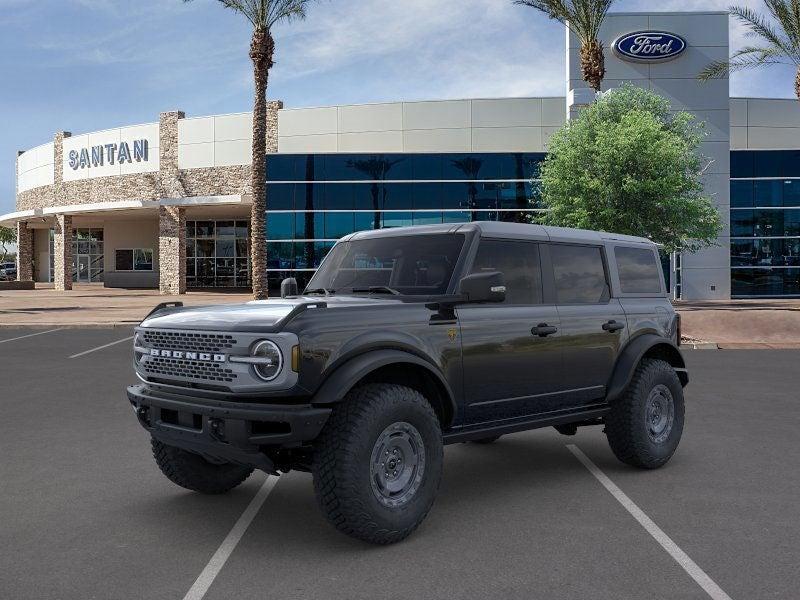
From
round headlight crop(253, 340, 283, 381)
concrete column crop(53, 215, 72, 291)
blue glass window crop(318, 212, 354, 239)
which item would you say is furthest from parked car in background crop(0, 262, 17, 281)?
round headlight crop(253, 340, 283, 381)

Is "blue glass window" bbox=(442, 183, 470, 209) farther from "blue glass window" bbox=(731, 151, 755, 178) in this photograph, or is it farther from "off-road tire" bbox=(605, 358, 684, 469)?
"off-road tire" bbox=(605, 358, 684, 469)

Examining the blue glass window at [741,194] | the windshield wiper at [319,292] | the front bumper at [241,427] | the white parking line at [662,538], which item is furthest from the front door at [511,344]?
the blue glass window at [741,194]

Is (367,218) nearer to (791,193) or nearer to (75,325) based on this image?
(75,325)

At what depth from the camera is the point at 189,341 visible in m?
4.68

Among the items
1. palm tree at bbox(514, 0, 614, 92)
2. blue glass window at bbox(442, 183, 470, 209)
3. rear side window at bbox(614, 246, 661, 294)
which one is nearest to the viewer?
rear side window at bbox(614, 246, 661, 294)

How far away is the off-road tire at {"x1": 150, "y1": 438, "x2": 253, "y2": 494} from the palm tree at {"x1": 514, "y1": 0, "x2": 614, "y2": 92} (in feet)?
90.0

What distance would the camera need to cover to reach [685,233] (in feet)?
89.8

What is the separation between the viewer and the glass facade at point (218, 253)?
50.6 meters

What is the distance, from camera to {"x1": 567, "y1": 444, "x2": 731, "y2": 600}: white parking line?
3857 millimetres

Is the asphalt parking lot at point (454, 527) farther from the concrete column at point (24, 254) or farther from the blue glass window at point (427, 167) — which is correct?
the concrete column at point (24, 254)

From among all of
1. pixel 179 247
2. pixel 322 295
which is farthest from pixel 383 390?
pixel 179 247

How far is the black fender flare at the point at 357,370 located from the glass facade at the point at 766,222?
1354 inches

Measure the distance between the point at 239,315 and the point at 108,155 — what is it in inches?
1834

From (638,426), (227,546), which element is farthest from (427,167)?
(227,546)
